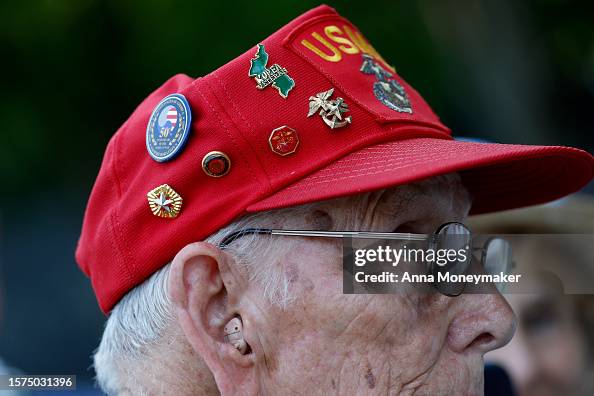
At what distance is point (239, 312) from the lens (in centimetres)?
175

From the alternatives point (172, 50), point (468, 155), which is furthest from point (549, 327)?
point (172, 50)

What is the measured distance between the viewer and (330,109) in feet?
5.85

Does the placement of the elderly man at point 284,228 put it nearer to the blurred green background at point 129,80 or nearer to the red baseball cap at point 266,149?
the red baseball cap at point 266,149

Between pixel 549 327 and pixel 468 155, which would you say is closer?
pixel 468 155

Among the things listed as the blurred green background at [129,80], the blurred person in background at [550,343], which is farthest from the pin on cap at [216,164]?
the blurred green background at [129,80]

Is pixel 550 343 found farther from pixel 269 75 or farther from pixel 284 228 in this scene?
pixel 269 75

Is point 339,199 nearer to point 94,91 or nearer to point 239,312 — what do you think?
point 239,312

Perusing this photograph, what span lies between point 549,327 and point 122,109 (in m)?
3.37

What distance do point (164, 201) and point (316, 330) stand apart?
46cm

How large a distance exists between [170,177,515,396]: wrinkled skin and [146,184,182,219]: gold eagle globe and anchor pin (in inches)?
5.0

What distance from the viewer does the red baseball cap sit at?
1.73 m

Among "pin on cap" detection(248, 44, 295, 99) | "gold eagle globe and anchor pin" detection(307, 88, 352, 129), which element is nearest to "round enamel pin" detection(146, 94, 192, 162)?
"pin on cap" detection(248, 44, 295, 99)

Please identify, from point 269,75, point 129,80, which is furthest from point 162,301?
point 129,80

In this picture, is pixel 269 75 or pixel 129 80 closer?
pixel 269 75
